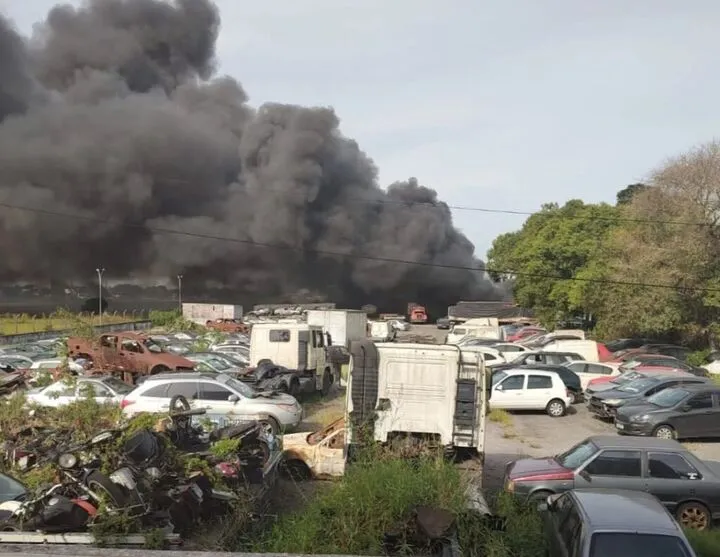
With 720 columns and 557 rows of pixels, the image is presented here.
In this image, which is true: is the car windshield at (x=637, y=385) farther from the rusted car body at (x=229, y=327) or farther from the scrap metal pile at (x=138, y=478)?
the rusted car body at (x=229, y=327)

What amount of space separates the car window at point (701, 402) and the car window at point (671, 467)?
6.18 m

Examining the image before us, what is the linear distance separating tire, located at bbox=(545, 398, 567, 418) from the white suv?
6.76 m

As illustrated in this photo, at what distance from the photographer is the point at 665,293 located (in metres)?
28.9

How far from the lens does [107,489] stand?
5.78 meters

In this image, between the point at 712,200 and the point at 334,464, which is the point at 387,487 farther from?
the point at 712,200

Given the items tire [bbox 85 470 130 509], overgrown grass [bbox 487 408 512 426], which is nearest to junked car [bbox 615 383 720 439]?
overgrown grass [bbox 487 408 512 426]

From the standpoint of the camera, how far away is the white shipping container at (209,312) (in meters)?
53.0

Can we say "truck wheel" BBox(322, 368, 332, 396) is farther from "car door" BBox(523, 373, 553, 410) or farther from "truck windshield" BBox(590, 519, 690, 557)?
"truck windshield" BBox(590, 519, 690, 557)

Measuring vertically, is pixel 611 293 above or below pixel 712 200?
below

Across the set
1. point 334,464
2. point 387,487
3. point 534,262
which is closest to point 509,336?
point 534,262

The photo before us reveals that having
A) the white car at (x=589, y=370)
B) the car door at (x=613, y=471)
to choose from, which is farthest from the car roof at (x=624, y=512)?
the white car at (x=589, y=370)

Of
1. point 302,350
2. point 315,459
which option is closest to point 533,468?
point 315,459

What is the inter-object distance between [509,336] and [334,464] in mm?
32105

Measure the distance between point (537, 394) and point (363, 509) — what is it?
1233cm
